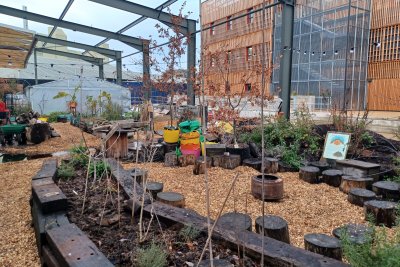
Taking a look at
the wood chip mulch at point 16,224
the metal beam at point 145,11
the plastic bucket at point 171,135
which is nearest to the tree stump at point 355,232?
the wood chip mulch at point 16,224

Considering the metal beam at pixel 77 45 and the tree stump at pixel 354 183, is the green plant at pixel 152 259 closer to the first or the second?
the tree stump at pixel 354 183

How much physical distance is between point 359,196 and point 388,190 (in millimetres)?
415

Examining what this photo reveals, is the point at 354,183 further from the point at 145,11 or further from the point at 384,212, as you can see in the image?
the point at 145,11

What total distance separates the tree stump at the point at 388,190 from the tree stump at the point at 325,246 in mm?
1990

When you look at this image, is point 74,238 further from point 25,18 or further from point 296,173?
point 25,18

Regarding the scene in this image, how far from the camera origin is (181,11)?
30.5ft

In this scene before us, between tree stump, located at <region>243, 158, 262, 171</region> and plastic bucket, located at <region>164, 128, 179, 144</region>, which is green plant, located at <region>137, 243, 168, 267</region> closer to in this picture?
tree stump, located at <region>243, 158, 262, 171</region>

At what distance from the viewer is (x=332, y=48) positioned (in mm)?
19047

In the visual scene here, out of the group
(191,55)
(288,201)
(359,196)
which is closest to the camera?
(359,196)

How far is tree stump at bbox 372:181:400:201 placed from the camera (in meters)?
3.51

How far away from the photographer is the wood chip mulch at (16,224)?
2219 mm

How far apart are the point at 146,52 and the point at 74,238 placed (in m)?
8.53

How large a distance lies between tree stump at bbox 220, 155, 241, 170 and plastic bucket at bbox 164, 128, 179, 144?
3.90 ft

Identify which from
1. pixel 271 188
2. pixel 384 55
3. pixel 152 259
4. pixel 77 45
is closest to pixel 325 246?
pixel 152 259
